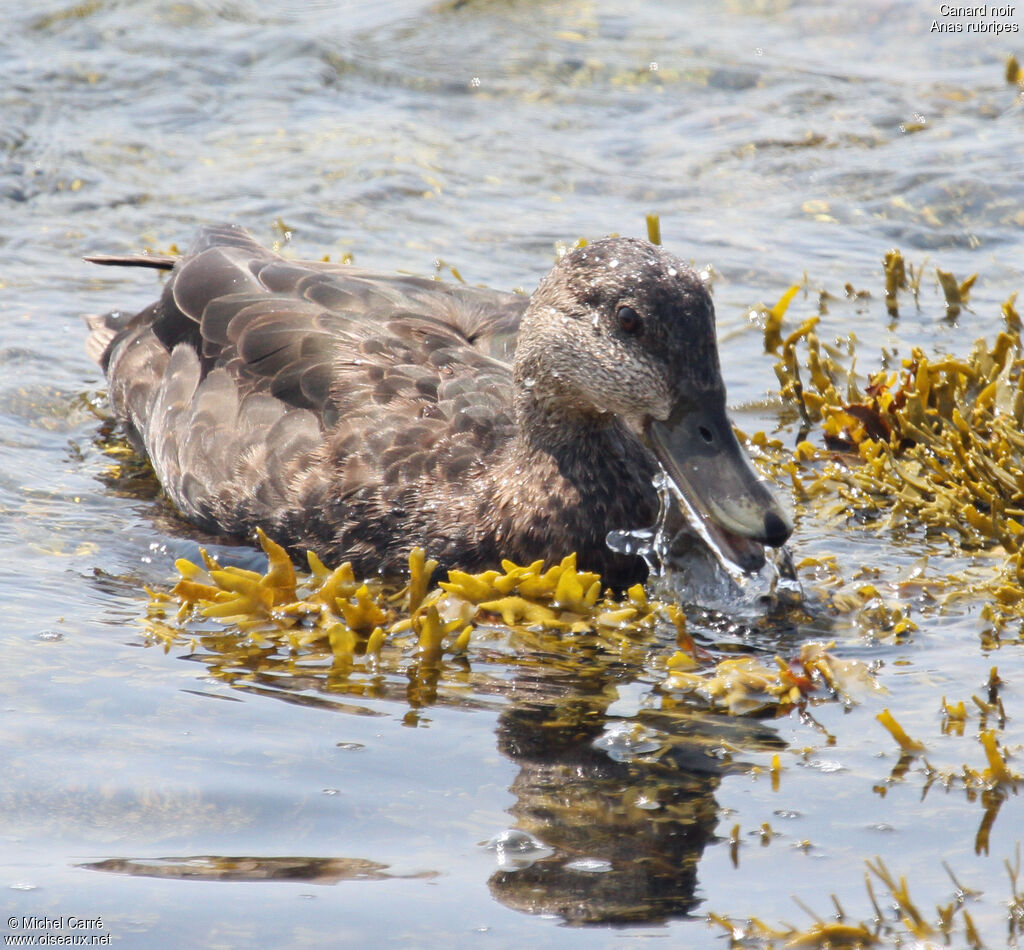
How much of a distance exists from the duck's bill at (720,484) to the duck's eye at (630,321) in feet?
1.14

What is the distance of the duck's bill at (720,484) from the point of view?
5309 millimetres

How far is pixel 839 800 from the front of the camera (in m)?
4.43

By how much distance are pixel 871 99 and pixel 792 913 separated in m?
10.0

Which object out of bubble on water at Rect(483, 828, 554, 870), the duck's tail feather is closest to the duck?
the duck's tail feather

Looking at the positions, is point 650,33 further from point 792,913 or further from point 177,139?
point 792,913

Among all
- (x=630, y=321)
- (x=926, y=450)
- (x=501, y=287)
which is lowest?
(x=926, y=450)

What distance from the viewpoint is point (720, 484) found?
546 centimetres

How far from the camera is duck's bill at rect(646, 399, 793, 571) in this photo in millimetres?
5309

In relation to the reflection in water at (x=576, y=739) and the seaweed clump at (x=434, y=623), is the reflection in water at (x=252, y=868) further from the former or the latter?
the seaweed clump at (x=434, y=623)

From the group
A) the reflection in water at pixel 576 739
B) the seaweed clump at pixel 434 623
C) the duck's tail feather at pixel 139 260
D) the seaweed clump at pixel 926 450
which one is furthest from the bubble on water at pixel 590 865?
the duck's tail feather at pixel 139 260

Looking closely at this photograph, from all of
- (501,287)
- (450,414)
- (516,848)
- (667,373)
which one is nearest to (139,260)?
(501,287)

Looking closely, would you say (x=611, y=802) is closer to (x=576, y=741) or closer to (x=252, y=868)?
(x=576, y=741)

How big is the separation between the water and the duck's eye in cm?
117

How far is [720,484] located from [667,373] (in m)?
0.48
